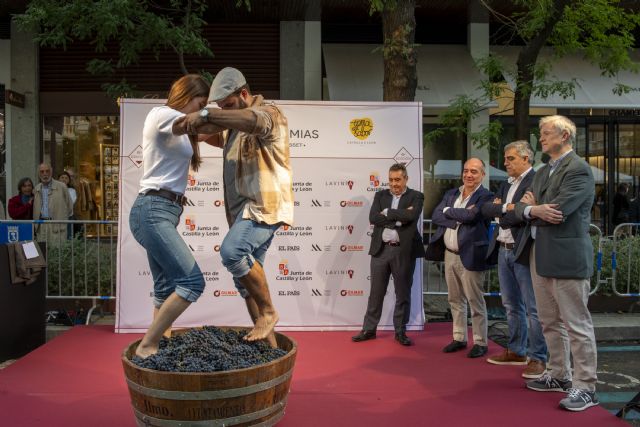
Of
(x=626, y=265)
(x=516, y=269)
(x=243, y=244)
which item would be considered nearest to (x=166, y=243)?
(x=243, y=244)

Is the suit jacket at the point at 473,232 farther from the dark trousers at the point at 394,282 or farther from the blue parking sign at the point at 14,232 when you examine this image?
the blue parking sign at the point at 14,232

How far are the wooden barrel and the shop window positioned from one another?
1044 cm

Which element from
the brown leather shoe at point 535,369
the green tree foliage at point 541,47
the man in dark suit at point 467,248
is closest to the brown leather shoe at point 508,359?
the man in dark suit at point 467,248

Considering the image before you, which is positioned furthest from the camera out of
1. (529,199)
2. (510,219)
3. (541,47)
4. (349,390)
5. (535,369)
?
(541,47)

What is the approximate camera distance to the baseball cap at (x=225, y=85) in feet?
12.0

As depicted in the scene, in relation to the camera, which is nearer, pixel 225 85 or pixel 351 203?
pixel 225 85

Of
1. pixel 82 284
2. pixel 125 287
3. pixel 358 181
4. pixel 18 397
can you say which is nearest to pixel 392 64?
pixel 358 181

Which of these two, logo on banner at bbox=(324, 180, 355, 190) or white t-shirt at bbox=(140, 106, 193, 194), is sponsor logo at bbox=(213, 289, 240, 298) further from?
white t-shirt at bbox=(140, 106, 193, 194)

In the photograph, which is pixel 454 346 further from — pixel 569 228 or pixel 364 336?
pixel 569 228

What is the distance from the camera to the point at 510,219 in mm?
4863

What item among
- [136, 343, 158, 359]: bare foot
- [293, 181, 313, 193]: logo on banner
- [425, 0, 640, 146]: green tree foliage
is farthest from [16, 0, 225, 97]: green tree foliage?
[136, 343, 158, 359]: bare foot

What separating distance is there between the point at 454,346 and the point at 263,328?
8.96 ft

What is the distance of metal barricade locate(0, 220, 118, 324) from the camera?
7.70 meters

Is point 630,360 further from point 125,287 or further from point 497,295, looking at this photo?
point 125,287
